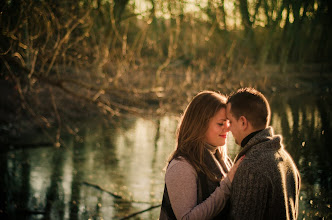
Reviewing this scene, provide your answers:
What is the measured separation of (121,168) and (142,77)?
144 inches

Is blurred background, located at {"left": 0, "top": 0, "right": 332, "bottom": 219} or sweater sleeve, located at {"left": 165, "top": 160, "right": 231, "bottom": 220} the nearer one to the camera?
sweater sleeve, located at {"left": 165, "top": 160, "right": 231, "bottom": 220}

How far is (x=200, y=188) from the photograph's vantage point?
217 centimetres

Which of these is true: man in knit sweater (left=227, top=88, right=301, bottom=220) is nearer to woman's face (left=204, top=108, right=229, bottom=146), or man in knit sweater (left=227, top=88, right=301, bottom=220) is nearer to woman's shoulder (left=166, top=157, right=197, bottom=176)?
woman's face (left=204, top=108, right=229, bottom=146)

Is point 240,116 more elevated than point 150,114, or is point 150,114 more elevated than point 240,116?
point 240,116

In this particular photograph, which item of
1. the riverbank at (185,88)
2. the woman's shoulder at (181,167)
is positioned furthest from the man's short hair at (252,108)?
the riverbank at (185,88)

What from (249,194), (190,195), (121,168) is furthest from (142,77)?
(249,194)

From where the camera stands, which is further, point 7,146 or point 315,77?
point 7,146

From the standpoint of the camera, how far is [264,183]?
196 centimetres

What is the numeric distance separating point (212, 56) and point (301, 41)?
3348 mm

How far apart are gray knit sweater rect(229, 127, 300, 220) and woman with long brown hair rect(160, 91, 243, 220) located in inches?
3.6

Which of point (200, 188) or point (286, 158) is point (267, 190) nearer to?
point (286, 158)

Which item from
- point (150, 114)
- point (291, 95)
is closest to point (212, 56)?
point (150, 114)

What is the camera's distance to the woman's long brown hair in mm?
2234

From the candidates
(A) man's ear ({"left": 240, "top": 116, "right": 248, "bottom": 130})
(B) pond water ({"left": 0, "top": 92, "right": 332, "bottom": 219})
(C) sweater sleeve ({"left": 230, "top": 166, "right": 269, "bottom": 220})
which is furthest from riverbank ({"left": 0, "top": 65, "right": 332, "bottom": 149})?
(C) sweater sleeve ({"left": 230, "top": 166, "right": 269, "bottom": 220})
